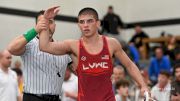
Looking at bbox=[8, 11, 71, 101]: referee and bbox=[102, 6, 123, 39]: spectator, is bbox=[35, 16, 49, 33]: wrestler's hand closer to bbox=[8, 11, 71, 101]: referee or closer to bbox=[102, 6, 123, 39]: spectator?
bbox=[8, 11, 71, 101]: referee

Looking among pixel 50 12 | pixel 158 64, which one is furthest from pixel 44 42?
pixel 158 64

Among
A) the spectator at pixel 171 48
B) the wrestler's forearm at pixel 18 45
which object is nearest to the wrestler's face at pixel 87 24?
the wrestler's forearm at pixel 18 45

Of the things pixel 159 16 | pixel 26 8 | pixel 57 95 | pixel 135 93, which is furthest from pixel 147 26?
pixel 57 95

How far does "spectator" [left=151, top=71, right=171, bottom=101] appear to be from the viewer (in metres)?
9.11

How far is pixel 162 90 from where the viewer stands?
30.7 feet

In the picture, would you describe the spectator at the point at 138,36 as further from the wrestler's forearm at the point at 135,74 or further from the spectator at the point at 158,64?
the wrestler's forearm at the point at 135,74

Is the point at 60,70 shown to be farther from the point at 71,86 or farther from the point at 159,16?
the point at 159,16

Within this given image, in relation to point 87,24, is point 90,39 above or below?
below

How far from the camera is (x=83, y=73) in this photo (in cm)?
524

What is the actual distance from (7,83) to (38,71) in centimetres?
236

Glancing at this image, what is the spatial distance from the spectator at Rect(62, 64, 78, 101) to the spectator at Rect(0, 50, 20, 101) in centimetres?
120

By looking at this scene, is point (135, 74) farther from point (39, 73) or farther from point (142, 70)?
point (142, 70)

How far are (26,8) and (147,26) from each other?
5.42 metres

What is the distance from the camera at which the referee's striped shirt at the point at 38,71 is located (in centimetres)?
573
